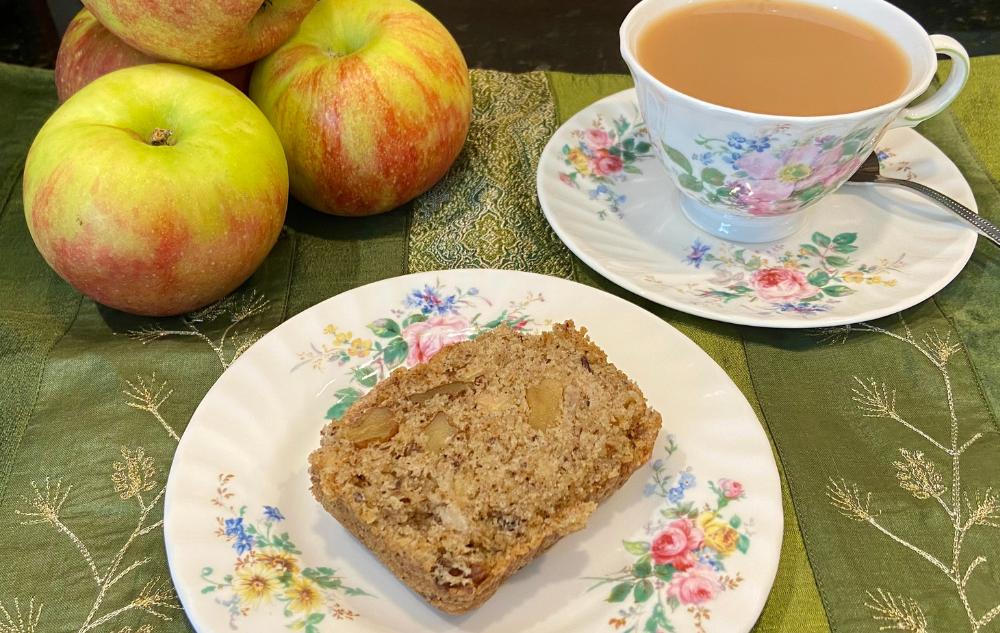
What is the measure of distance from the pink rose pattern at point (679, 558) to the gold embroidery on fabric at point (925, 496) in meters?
0.16

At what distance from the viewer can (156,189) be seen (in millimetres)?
1029

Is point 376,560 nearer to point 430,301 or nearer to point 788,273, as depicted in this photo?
point 430,301

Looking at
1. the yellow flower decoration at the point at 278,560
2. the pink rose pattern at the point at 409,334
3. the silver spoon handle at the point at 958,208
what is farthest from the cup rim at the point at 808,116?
the yellow flower decoration at the point at 278,560

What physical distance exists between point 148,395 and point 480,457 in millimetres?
487

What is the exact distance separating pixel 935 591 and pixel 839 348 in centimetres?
37

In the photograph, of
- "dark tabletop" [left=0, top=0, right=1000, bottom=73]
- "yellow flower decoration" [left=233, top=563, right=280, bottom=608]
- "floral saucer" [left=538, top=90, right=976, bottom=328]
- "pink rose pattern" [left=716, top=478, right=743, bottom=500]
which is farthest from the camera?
"dark tabletop" [left=0, top=0, right=1000, bottom=73]

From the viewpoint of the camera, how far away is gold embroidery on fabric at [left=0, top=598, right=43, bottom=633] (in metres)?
0.82

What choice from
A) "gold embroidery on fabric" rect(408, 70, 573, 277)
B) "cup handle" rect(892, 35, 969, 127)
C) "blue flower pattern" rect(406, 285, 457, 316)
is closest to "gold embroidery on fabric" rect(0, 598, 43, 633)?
"blue flower pattern" rect(406, 285, 457, 316)

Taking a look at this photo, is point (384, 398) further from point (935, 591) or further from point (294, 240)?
point (935, 591)

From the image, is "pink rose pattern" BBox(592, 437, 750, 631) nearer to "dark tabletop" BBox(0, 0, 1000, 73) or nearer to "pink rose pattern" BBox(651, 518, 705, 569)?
"pink rose pattern" BBox(651, 518, 705, 569)

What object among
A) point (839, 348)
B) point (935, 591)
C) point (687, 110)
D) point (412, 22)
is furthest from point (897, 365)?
point (412, 22)

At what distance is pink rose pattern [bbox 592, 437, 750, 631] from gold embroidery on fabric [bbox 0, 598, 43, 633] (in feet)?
1.90

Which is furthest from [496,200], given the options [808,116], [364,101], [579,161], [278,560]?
[278,560]

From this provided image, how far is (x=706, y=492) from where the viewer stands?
2.95 feet
